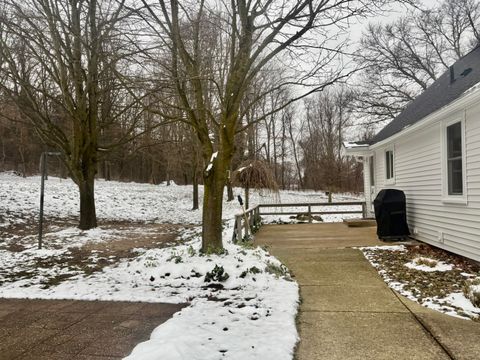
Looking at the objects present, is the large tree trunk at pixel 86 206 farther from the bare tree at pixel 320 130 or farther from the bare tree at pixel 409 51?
the bare tree at pixel 320 130

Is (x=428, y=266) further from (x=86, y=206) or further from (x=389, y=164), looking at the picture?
(x=86, y=206)

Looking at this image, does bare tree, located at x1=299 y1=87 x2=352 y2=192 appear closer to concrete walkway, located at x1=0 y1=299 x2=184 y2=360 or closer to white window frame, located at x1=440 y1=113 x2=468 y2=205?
white window frame, located at x1=440 y1=113 x2=468 y2=205

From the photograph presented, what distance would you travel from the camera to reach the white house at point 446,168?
6098 mm

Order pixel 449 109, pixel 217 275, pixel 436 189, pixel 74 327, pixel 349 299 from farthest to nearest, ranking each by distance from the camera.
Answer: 1. pixel 436 189
2. pixel 449 109
3. pixel 217 275
4. pixel 349 299
5. pixel 74 327

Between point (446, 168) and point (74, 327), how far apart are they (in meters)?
6.81

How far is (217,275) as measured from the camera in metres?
5.32

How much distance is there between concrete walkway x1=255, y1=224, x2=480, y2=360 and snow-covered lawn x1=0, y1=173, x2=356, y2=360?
26 cm

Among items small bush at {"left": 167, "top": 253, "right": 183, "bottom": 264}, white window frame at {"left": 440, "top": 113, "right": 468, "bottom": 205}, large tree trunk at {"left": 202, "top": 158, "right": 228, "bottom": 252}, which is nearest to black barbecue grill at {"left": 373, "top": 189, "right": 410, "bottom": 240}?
white window frame at {"left": 440, "top": 113, "right": 468, "bottom": 205}

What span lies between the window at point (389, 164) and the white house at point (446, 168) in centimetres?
81

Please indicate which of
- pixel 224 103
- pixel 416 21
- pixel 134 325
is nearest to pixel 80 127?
pixel 224 103

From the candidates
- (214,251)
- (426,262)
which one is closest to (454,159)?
(426,262)

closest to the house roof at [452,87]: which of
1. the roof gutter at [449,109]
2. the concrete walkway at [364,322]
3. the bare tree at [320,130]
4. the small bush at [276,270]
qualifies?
the roof gutter at [449,109]

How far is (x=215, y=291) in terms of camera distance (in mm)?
4914

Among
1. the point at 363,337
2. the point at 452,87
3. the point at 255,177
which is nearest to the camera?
the point at 363,337
